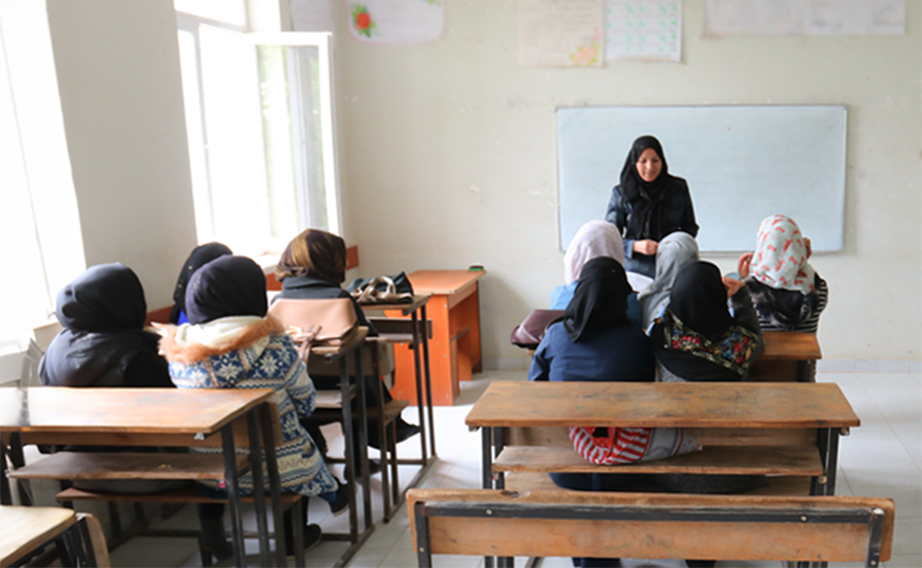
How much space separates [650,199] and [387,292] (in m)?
1.39

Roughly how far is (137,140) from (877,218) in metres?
4.08

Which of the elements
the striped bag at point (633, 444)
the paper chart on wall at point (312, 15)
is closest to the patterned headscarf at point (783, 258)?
the striped bag at point (633, 444)

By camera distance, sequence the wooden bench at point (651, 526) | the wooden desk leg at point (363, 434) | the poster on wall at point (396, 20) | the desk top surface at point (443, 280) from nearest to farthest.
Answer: the wooden bench at point (651, 526), the wooden desk leg at point (363, 434), the desk top surface at point (443, 280), the poster on wall at point (396, 20)

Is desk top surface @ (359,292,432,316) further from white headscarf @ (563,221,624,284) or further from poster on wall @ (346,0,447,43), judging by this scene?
poster on wall @ (346,0,447,43)

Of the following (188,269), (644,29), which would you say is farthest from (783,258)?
(188,269)

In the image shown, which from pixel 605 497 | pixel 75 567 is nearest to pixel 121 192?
pixel 75 567

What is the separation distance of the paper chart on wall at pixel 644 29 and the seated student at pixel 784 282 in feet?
6.12

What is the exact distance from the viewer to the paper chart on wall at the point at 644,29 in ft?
14.3

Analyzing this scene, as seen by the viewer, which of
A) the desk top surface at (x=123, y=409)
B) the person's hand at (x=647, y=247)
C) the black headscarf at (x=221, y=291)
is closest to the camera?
the desk top surface at (x=123, y=409)

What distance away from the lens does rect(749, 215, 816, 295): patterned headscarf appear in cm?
288

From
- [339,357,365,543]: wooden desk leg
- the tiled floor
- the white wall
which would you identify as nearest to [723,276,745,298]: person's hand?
the tiled floor

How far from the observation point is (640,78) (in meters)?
4.46

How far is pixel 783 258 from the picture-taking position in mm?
2896

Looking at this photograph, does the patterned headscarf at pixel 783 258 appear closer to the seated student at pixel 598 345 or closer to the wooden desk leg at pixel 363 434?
the seated student at pixel 598 345
